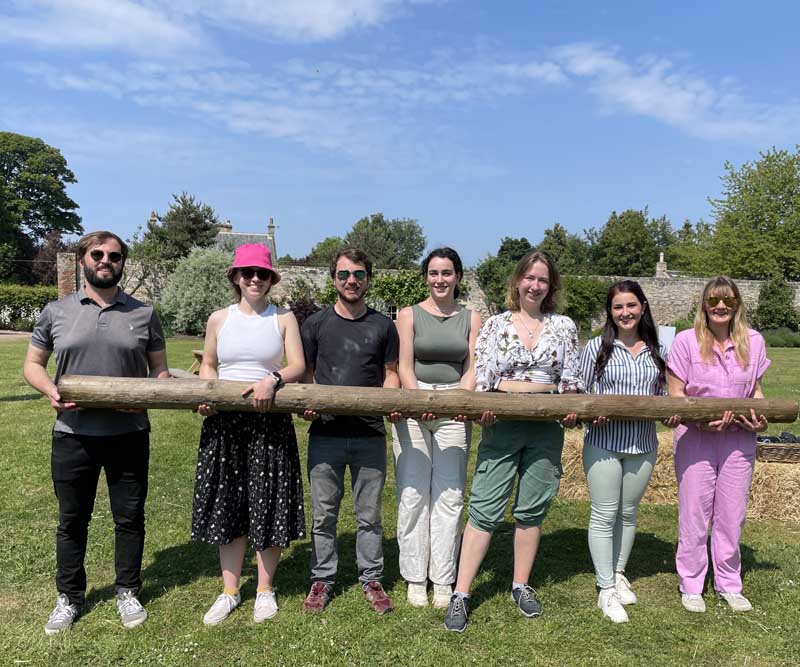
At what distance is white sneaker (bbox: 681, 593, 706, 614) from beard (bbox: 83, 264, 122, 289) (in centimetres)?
409

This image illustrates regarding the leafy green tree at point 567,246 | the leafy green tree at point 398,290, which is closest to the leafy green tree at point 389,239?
the leafy green tree at point 567,246

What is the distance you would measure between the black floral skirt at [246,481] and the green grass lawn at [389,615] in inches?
21.2

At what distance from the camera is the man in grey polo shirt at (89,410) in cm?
347

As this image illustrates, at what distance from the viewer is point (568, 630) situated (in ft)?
11.8

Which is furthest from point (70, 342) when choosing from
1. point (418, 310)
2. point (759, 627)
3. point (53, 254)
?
point (53, 254)

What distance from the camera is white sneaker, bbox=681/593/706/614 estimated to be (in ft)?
12.7

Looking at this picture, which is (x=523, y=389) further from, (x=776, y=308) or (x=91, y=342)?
(x=776, y=308)

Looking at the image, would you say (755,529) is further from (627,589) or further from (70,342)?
(70,342)

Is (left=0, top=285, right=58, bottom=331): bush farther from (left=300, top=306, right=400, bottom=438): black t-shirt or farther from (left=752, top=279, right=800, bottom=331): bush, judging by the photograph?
(left=752, top=279, right=800, bottom=331): bush

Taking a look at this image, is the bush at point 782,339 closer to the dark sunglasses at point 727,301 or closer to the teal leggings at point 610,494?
the dark sunglasses at point 727,301

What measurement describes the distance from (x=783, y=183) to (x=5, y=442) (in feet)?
139

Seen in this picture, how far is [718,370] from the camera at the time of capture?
3.94 metres

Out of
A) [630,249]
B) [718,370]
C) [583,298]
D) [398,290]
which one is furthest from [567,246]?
[718,370]

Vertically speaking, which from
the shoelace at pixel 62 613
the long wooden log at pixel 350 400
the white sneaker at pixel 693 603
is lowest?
the white sneaker at pixel 693 603
